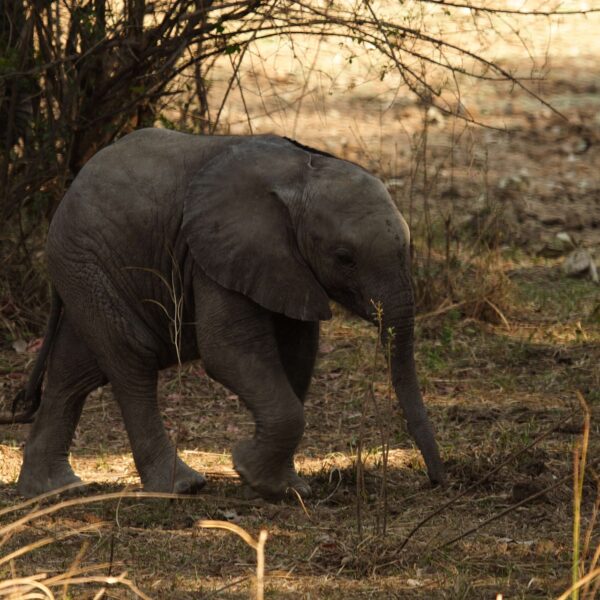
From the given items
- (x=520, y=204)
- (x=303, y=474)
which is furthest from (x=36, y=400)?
(x=520, y=204)

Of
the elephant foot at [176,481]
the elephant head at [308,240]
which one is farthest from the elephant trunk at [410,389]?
the elephant foot at [176,481]

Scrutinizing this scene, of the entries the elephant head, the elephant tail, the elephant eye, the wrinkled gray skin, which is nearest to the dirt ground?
the wrinkled gray skin

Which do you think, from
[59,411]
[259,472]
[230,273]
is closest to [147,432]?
[59,411]

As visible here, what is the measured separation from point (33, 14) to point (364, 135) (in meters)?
6.52

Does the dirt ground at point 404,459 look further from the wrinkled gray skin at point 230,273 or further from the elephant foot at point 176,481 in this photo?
the wrinkled gray skin at point 230,273

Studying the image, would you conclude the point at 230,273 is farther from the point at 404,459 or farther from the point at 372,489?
the point at 404,459

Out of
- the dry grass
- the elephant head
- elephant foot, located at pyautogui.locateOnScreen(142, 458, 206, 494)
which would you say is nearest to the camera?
the dry grass

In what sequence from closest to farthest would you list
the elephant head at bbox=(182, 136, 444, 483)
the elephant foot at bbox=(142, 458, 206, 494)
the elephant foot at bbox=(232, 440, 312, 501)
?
the elephant head at bbox=(182, 136, 444, 483), the elephant foot at bbox=(232, 440, 312, 501), the elephant foot at bbox=(142, 458, 206, 494)

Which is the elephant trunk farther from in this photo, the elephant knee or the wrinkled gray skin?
the elephant knee

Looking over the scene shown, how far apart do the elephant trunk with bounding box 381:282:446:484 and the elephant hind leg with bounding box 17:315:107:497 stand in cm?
142

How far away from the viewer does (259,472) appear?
20.1 ft

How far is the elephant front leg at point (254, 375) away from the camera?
6031mm

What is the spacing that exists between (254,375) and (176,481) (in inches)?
26.1

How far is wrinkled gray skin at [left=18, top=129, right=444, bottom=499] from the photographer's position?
6000 mm
